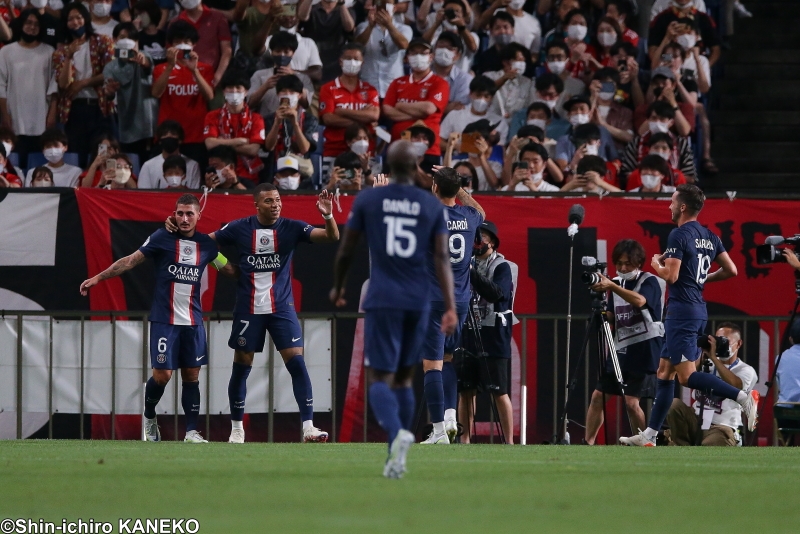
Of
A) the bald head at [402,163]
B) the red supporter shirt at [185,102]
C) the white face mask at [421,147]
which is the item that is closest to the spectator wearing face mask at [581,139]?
the white face mask at [421,147]

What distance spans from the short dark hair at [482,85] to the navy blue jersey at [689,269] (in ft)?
16.8

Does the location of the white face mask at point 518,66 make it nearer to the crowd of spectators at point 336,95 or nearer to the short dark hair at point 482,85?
the crowd of spectators at point 336,95

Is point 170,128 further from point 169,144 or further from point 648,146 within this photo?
point 648,146

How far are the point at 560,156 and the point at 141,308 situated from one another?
5.58 metres

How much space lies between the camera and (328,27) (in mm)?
17266

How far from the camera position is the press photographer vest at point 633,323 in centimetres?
1305

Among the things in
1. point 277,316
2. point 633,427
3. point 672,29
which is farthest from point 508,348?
point 672,29

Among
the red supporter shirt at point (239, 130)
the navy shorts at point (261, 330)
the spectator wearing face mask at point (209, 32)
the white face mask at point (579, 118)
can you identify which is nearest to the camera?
the navy shorts at point (261, 330)

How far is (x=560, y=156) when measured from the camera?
52.4 ft

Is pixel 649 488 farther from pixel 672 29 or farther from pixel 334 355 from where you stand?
pixel 672 29

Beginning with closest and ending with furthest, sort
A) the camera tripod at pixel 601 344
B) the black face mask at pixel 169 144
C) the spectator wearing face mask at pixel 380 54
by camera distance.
A: the camera tripod at pixel 601 344 < the black face mask at pixel 169 144 < the spectator wearing face mask at pixel 380 54

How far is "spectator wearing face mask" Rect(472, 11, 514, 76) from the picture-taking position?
17.3m

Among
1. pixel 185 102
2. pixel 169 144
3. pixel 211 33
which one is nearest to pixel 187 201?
pixel 169 144

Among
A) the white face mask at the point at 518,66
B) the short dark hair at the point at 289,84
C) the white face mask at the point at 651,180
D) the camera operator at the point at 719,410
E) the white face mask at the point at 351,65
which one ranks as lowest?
the camera operator at the point at 719,410
